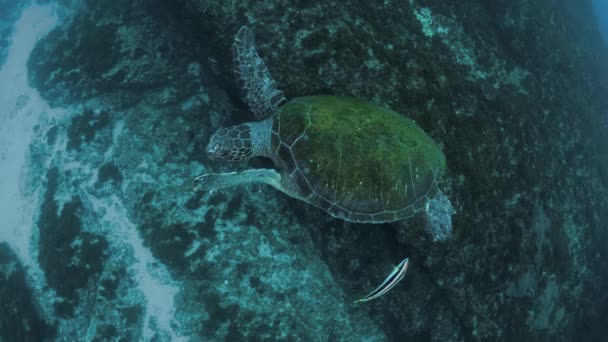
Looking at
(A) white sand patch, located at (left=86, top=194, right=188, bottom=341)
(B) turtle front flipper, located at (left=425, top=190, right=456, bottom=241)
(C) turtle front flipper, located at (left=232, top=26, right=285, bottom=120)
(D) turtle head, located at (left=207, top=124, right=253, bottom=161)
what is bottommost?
(A) white sand patch, located at (left=86, top=194, right=188, bottom=341)

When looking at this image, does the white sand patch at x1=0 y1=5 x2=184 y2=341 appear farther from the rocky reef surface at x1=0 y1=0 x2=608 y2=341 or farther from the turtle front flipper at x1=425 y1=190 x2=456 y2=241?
the turtle front flipper at x1=425 y1=190 x2=456 y2=241

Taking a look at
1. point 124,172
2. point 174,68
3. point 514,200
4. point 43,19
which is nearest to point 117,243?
point 124,172

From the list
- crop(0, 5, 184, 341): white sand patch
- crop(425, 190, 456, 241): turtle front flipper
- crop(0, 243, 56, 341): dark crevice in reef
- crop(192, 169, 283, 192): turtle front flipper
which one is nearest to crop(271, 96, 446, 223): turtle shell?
crop(425, 190, 456, 241): turtle front flipper

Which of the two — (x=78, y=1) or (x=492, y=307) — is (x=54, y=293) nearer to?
(x=492, y=307)

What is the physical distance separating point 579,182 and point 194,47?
7.31 metres

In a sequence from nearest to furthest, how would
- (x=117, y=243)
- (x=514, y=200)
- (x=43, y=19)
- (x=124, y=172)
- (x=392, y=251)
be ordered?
(x=392, y=251) < (x=514, y=200) < (x=117, y=243) < (x=124, y=172) < (x=43, y=19)

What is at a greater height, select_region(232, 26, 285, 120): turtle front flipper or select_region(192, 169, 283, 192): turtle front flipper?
select_region(232, 26, 285, 120): turtle front flipper

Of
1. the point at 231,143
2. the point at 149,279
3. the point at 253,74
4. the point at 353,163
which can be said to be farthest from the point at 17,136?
the point at 353,163

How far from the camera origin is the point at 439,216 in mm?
3549

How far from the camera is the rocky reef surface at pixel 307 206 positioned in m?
4.03

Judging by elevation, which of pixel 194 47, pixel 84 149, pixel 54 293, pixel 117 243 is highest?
pixel 194 47

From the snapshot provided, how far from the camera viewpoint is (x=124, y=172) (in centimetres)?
556

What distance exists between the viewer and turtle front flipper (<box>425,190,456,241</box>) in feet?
11.6

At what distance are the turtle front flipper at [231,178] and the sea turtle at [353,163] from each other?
0.01m
